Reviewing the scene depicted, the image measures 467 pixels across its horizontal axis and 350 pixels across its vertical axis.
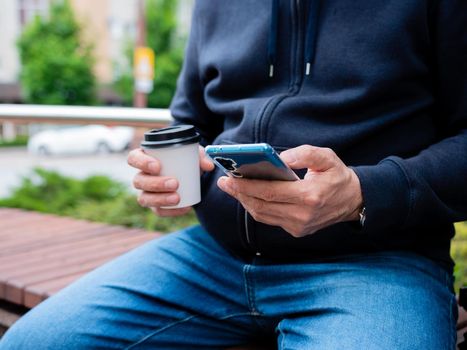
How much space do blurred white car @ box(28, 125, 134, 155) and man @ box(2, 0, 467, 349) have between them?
26465mm

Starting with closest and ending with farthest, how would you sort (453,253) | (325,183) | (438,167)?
(325,183) → (438,167) → (453,253)

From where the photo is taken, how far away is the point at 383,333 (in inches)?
46.7

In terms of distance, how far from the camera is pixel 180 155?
139 centimetres

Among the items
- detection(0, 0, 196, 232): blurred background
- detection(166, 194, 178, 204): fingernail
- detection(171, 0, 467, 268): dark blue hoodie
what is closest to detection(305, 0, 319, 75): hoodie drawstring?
detection(171, 0, 467, 268): dark blue hoodie

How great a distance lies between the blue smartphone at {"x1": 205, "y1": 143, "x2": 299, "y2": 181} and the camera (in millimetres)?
1060

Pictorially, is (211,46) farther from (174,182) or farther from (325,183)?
(325,183)

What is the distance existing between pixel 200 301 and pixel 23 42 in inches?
1206

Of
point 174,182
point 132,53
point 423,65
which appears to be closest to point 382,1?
point 423,65

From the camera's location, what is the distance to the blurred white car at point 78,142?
90.3 feet

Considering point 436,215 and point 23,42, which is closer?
point 436,215

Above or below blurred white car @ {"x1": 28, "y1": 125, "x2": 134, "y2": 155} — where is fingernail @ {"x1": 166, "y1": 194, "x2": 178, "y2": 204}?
above

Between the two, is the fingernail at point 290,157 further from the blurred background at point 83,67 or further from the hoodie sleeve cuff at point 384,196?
the blurred background at point 83,67

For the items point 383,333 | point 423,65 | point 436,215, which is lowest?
point 383,333

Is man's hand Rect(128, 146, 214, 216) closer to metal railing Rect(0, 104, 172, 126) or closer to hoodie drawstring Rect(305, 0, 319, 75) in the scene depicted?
hoodie drawstring Rect(305, 0, 319, 75)
